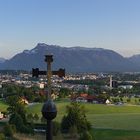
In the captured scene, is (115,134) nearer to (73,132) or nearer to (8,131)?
(73,132)

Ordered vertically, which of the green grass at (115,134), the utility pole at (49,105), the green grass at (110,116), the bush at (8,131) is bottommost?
the green grass at (110,116)

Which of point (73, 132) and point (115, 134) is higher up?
point (73, 132)

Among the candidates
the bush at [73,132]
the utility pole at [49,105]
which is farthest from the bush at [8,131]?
the utility pole at [49,105]

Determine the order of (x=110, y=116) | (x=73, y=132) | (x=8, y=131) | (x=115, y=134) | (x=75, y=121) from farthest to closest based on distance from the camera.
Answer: (x=110, y=116)
(x=75, y=121)
(x=115, y=134)
(x=73, y=132)
(x=8, y=131)

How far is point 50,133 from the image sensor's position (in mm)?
7023

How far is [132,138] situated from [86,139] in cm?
637

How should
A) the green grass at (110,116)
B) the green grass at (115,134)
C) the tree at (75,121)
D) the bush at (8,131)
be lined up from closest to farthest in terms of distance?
the bush at (8,131)
the green grass at (115,134)
the tree at (75,121)
the green grass at (110,116)

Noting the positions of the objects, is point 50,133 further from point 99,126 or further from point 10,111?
point 10,111

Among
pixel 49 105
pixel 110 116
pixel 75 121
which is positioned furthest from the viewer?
pixel 110 116

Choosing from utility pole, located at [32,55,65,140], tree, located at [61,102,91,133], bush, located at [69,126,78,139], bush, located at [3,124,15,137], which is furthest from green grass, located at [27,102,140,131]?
utility pole, located at [32,55,65,140]

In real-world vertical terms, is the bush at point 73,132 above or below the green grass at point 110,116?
above

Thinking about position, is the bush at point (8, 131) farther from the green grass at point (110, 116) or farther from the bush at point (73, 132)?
the green grass at point (110, 116)

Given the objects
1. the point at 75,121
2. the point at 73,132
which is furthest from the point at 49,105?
the point at 75,121

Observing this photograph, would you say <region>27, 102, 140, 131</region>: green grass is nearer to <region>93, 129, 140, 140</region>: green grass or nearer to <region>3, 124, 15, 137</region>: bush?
<region>93, 129, 140, 140</region>: green grass
